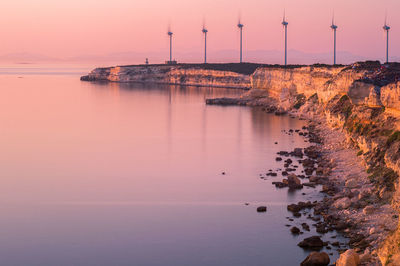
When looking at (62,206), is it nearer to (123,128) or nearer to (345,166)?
(345,166)

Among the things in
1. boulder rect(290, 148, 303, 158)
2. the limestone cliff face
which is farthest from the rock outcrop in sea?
boulder rect(290, 148, 303, 158)

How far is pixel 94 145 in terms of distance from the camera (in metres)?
67.8

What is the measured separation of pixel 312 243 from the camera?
3105 centimetres

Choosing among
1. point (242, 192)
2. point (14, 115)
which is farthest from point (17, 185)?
point (14, 115)

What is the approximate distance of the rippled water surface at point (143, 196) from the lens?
3148 cm

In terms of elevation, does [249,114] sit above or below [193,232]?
above

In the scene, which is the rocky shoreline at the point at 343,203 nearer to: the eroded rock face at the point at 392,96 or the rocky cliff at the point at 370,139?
the rocky cliff at the point at 370,139

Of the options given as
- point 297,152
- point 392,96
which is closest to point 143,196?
point 297,152

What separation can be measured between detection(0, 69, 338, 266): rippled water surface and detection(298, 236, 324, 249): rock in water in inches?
26.4

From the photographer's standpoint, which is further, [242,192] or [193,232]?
[242,192]

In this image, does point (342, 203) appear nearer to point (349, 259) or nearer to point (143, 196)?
point (349, 259)

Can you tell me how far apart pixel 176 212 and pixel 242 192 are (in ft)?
24.6

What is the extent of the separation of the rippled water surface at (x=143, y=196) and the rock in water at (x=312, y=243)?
67 cm

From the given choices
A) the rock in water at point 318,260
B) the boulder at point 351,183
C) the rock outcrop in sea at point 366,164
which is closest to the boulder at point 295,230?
the rock outcrop in sea at point 366,164
